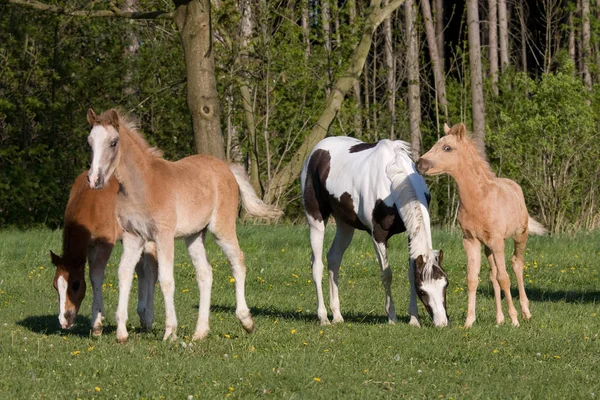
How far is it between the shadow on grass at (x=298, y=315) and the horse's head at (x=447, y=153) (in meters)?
1.79

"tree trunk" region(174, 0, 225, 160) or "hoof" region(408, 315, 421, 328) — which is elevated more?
"tree trunk" region(174, 0, 225, 160)

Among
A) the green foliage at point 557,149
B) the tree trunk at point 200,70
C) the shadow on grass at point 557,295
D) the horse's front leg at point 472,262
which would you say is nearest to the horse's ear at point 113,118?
the horse's front leg at point 472,262

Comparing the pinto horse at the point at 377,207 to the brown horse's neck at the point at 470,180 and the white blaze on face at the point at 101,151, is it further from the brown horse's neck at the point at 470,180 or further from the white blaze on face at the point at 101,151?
the white blaze on face at the point at 101,151

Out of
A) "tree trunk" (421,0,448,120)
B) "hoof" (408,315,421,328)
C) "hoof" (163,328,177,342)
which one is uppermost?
→ "tree trunk" (421,0,448,120)

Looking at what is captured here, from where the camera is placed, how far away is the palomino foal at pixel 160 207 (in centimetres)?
867

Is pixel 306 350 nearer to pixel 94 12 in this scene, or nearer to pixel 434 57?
pixel 94 12

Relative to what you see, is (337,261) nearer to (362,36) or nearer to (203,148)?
(203,148)

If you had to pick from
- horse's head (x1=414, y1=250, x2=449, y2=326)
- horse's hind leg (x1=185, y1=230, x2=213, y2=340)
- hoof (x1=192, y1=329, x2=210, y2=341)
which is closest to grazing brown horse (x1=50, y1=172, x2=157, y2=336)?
horse's hind leg (x1=185, y1=230, x2=213, y2=340)

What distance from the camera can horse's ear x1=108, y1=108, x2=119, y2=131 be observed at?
864 cm

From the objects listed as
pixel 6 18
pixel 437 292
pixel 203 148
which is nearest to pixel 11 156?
pixel 6 18

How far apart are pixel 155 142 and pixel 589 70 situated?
14.9m

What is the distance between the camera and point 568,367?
8.02 meters

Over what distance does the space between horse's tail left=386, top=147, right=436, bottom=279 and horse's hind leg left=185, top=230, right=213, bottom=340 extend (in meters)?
2.05

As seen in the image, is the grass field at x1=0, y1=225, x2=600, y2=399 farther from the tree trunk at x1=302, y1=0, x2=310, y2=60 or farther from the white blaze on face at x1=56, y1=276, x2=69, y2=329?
the tree trunk at x1=302, y1=0, x2=310, y2=60
